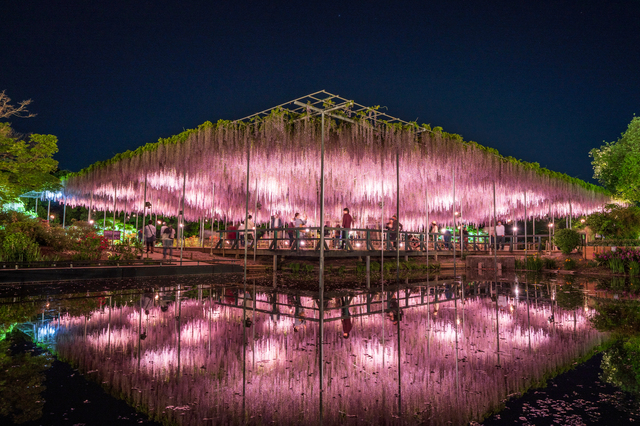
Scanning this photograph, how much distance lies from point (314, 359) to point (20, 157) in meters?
17.6

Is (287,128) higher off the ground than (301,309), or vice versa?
(287,128)

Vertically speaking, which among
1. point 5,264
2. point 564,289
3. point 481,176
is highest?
point 481,176

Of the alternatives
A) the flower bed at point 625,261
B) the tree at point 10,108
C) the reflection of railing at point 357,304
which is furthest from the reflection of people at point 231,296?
the tree at point 10,108

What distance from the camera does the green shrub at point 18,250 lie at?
9172mm

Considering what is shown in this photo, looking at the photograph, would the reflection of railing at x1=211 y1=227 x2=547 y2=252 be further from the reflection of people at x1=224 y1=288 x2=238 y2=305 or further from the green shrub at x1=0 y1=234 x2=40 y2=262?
the green shrub at x1=0 y1=234 x2=40 y2=262

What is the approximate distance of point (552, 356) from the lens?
337 cm

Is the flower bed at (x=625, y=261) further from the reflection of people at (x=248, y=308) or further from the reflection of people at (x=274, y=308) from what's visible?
the reflection of people at (x=248, y=308)

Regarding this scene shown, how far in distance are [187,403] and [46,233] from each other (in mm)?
11715

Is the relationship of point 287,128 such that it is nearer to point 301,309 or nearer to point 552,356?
point 301,309

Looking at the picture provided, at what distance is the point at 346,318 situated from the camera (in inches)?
194

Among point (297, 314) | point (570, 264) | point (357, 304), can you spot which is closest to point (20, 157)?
point (297, 314)

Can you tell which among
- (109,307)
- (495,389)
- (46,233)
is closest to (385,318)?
(495,389)

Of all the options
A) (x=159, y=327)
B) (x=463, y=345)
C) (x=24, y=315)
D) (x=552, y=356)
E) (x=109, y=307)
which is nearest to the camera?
(x=552, y=356)

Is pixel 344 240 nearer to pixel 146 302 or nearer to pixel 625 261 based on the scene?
pixel 146 302
